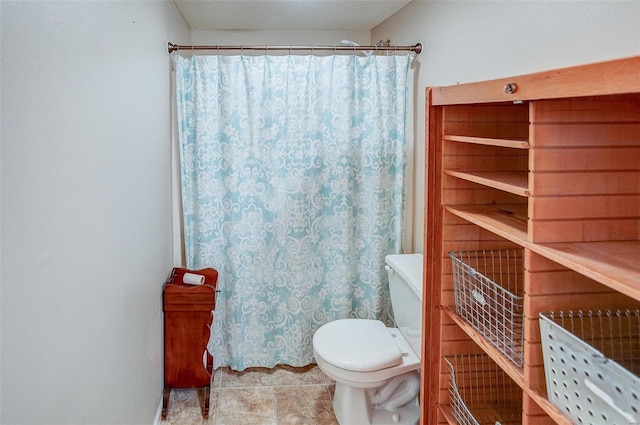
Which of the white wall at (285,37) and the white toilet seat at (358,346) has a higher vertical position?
the white wall at (285,37)

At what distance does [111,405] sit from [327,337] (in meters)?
1.07

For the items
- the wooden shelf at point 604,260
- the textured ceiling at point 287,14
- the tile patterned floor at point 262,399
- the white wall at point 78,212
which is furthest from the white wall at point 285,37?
the wooden shelf at point 604,260

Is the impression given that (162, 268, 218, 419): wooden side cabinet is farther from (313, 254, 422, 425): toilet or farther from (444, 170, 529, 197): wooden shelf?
(444, 170, 529, 197): wooden shelf

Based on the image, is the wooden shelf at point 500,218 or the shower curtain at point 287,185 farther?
the shower curtain at point 287,185

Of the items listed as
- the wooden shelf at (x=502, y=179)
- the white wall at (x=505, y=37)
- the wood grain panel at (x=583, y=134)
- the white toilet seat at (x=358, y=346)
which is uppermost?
the white wall at (x=505, y=37)

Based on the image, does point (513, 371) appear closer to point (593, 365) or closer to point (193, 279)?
point (593, 365)

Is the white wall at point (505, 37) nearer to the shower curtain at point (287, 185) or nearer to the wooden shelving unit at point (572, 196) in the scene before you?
the shower curtain at point (287, 185)

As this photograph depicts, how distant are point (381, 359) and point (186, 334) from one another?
1.01 m

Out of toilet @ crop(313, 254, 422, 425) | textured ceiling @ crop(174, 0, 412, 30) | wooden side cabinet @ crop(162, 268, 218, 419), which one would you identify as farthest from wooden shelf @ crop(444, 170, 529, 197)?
textured ceiling @ crop(174, 0, 412, 30)

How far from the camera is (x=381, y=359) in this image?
91.0 inches

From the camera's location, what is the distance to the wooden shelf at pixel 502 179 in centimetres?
121

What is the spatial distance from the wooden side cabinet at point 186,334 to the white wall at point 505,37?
1.28 meters

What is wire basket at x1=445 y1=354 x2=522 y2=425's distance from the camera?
170cm

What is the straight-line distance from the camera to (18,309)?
3.60 ft
